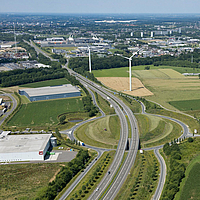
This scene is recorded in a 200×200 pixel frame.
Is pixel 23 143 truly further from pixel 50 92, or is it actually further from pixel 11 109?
pixel 50 92

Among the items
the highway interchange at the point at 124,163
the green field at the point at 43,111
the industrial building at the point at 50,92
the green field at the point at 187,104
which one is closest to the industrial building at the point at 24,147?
the highway interchange at the point at 124,163

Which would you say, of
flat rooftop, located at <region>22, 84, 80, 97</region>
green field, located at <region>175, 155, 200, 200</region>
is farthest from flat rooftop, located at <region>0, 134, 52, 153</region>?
flat rooftop, located at <region>22, 84, 80, 97</region>

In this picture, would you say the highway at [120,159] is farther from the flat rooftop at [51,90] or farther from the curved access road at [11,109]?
the curved access road at [11,109]

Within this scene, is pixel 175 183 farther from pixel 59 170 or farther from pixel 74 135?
pixel 74 135

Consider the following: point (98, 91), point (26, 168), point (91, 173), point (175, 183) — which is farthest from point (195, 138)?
point (98, 91)

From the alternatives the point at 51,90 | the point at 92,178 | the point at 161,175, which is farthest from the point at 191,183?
the point at 51,90

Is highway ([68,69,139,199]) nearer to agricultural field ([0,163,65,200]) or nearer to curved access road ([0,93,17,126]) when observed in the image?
agricultural field ([0,163,65,200])
